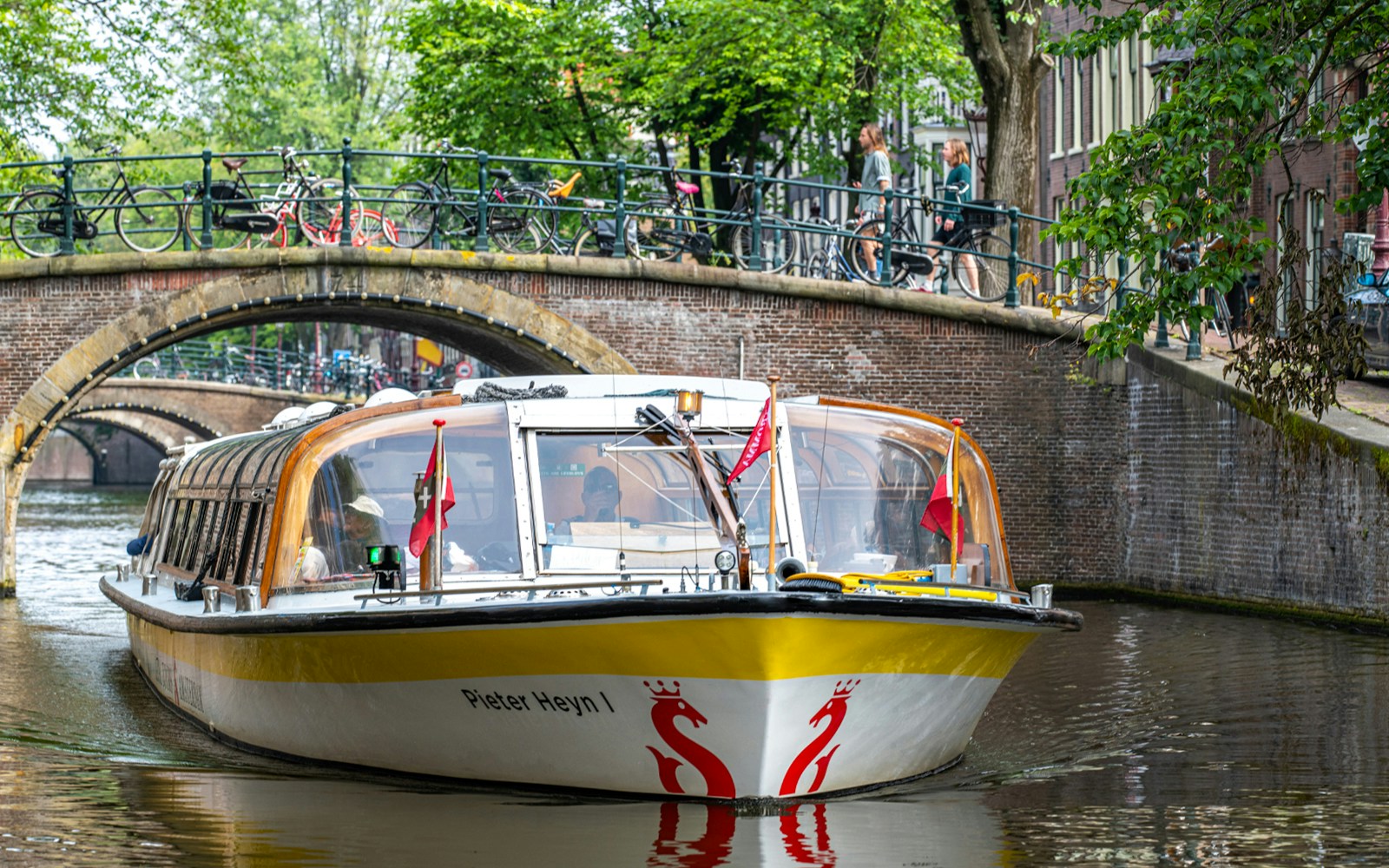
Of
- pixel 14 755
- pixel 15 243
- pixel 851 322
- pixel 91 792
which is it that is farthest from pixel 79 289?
pixel 91 792

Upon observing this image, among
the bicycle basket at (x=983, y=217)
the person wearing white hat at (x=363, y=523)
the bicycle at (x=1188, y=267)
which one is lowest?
the person wearing white hat at (x=363, y=523)

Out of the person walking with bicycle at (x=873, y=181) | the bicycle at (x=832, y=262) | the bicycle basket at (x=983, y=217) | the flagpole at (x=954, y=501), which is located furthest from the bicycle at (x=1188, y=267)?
the flagpole at (x=954, y=501)

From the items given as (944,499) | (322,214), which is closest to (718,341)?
(322,214)

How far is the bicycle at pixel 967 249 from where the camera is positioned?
19.2 m

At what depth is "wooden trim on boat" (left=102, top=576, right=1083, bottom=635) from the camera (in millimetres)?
7246

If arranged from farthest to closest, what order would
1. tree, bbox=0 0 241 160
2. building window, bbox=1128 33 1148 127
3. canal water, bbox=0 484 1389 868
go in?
building window, bbox=1128 33 1148 127, tree, bbox=0 0 241 160, canal water, bbox=0 484 1389 868

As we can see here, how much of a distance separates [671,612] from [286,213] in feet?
42.6

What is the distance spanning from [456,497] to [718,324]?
10.7 m

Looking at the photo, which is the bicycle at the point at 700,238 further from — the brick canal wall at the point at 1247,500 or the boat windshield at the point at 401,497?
the boat windshield at the point at 401,497

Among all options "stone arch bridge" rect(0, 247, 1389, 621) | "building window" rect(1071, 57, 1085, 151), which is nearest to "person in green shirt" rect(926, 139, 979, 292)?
"stone arch bridge" rect(0, 247, 1389, 621)

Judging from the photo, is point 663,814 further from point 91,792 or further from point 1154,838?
point 91,792

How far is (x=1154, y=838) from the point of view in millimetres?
7621

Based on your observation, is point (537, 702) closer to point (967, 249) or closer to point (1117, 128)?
point (967, 249)

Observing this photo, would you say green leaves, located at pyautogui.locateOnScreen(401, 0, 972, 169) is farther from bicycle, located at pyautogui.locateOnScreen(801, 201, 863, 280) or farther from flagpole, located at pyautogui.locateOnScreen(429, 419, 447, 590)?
flagpole, located at pyautogui.locateOnScreen(429, 419, 447, 590)
